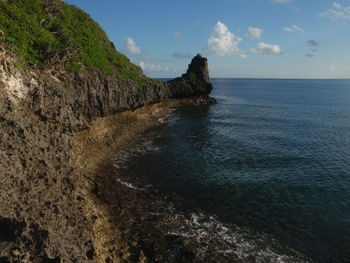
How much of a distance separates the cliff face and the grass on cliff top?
0.20 meters

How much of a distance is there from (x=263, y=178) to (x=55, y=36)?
35.2 meters

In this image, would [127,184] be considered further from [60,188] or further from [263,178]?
[263,178]

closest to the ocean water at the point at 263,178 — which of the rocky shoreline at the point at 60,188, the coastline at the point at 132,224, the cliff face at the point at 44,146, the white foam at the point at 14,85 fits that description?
the coastline at the point at 132,224

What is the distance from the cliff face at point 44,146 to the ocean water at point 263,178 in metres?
9.11

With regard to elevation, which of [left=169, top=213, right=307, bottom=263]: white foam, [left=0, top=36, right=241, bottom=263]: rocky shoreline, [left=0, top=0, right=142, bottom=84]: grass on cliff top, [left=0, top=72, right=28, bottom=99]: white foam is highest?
[left=0, top=0, right=142, bottom=84]: grass on cliff top

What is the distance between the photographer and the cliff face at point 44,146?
13.4 metres

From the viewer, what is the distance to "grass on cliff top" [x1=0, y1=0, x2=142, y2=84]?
93.3 ft

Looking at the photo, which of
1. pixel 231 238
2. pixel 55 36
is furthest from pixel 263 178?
pixel 55 36

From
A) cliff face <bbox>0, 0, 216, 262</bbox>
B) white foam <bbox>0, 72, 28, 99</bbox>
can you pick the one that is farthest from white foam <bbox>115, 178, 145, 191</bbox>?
white foam <bbox>0, 72, 28, 99</bbox>

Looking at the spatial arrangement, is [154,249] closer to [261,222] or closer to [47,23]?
[261,222]

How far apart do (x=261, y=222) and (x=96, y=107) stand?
27.6 metres

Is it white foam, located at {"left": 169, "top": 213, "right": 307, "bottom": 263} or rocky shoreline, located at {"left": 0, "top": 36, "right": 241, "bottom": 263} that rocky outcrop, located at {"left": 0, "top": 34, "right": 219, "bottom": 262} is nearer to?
rocky shoreline, located at {"left": 0, "top": 36, "right": 241, "bottom": 263}

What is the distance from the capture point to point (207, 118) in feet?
215

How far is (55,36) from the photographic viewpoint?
3641 centimetres
